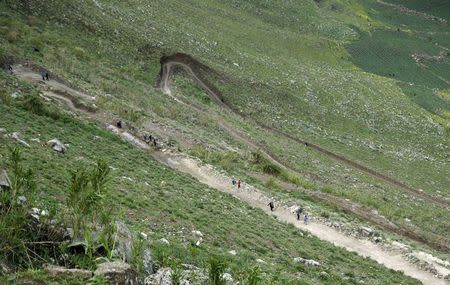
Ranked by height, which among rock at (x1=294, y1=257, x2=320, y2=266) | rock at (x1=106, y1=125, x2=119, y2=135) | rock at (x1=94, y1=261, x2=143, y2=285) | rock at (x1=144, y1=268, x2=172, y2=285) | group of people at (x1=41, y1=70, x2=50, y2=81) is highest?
rock at (x1=94, y1=261, x2=143, y2=285)

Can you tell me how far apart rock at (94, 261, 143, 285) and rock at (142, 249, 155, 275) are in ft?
4.83

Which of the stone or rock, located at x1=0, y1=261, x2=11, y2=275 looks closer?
rock, located at x1=0, y1=261, x2=11, y2=275

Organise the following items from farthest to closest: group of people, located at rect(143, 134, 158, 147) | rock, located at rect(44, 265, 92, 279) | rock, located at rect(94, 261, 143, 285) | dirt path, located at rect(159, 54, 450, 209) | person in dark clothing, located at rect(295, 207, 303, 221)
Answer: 1. dirt path, located at rect(159, 54, 450, 209)
2. group of people, located at rect(143, 134, 158, 147)
3. person in dark clothing, located at rect(295, 207, 303, 221)
4. rock, located at rect(44, 265, 92, 279)
5. rock, located at rect(94, 261, 143, 285)

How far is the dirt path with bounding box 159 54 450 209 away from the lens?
50.5 m

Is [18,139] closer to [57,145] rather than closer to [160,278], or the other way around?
[57,145]

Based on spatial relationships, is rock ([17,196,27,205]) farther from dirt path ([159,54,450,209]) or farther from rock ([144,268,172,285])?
dirt path ([159,54,450,209])

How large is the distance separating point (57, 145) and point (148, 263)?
1430 cm

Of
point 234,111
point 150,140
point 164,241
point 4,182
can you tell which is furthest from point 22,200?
point 234,111

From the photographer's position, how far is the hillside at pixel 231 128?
Answer: 874 inches

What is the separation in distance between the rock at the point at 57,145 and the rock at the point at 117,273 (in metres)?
15.3

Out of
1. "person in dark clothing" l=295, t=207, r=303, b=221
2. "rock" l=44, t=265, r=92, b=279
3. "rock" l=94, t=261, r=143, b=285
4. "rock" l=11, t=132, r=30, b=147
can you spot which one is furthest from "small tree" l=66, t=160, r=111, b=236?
"person in dark clothing" l=295, t=207, r=303, b=221

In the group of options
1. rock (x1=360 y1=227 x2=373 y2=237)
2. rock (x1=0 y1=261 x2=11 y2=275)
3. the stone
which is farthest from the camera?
rock (x1=360 y1=227 x2=373 y2=237)

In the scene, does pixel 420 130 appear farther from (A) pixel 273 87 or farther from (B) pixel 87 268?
(B) pixel 87 268

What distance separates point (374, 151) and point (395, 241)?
31.9 m
